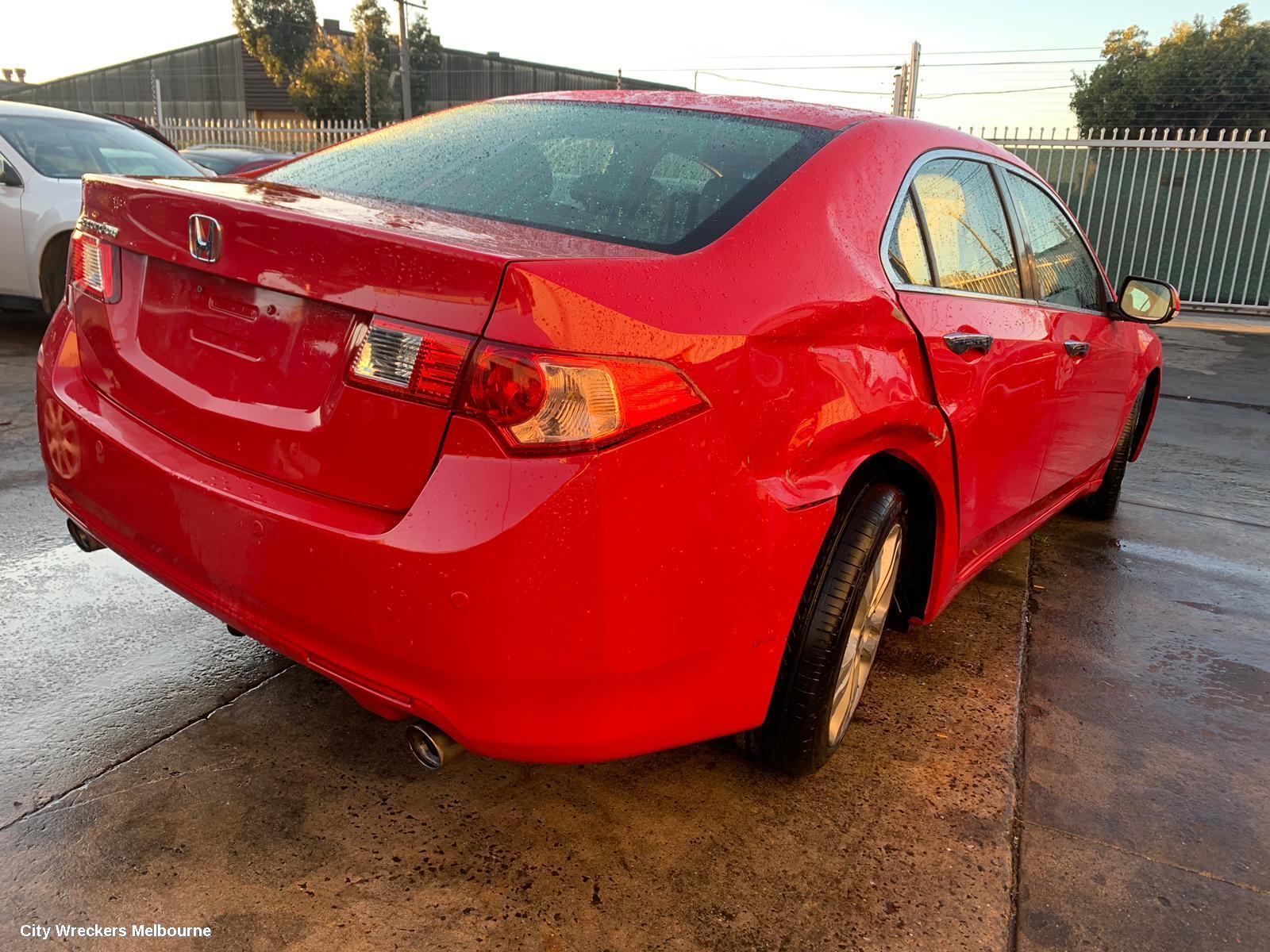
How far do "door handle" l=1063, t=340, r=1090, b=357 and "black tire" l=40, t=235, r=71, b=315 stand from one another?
575 cm

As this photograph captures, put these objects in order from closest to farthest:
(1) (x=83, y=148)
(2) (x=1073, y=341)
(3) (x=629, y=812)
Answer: (3) (x=629, y=812) → (2) (x=1073, y=341) → (1) (x=83, y=148)

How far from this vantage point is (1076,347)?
3.26 m

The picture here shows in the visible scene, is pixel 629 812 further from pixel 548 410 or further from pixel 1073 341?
pixel 1073 341

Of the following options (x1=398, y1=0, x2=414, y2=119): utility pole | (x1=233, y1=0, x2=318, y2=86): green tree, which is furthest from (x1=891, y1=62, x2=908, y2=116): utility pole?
(x1=233, y1=0, x2=318, y2=86): green tree

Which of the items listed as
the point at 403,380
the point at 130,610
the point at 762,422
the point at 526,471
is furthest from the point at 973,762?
the point at 130,610

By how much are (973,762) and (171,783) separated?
187cm

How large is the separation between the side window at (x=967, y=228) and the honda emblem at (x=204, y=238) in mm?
1611

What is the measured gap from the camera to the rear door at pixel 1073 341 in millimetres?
3211

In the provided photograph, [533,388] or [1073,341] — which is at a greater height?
[533,388]

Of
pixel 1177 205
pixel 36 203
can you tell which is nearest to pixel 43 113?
→ pixel 36 203

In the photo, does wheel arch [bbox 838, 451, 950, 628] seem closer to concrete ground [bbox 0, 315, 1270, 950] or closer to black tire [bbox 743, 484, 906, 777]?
black tire [bbox 743, 484, 906, 777]

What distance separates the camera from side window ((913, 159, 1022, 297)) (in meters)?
2.55

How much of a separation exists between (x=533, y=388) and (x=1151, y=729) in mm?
2135

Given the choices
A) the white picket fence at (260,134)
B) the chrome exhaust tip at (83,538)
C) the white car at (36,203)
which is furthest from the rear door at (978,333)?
the white picket fence at (260,134)
